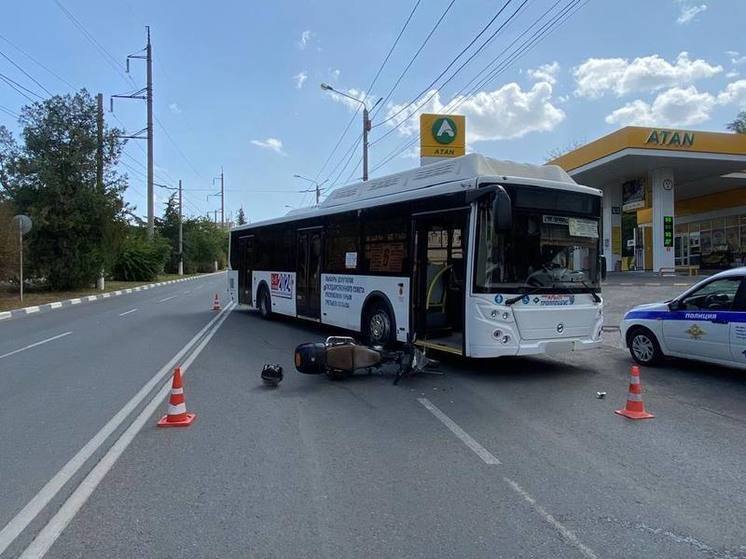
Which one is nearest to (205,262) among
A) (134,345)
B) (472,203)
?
(134,345)

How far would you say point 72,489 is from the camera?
14.4 ft

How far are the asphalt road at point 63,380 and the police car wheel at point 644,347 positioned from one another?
7702mm

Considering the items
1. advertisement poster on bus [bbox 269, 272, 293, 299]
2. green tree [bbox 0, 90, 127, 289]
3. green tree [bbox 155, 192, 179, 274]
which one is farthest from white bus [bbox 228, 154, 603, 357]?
green tree [bbox 155, 192, 179, 274]

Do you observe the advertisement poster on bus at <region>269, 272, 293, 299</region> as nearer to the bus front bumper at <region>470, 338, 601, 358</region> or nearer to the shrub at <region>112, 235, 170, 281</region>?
the bus front bumper at <region>470, 338, 601, 358</region>

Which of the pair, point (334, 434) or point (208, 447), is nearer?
point (208, 447)

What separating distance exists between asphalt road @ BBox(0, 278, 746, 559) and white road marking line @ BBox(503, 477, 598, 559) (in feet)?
0.05

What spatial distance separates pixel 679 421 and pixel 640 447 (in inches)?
48.5

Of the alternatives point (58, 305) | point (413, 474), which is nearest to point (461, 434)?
point (413, 474)

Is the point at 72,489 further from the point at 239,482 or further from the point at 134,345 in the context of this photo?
the point at 134,345

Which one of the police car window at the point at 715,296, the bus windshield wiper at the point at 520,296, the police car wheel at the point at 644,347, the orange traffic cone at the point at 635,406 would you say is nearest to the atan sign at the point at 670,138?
the police car wheel at the point at 644,347

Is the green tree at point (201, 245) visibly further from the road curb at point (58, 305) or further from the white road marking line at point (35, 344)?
the white road marking line at point (35, 344)

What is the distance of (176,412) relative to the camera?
612cm

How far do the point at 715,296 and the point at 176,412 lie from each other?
7549 millimetres

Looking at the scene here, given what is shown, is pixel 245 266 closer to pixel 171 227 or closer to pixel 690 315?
pixel 690 315
